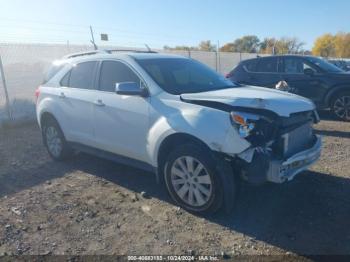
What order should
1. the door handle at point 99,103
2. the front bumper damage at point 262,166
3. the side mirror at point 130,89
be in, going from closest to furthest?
the front bumper damage at point 262,166 → the side mirror at point 130,89 → the door handle at point 99,103

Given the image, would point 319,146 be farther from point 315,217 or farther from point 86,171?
point 86,171

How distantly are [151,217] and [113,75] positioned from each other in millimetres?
2079

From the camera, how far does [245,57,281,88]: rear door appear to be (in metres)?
10.0

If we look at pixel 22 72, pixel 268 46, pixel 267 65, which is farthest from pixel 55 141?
pixel 268 46

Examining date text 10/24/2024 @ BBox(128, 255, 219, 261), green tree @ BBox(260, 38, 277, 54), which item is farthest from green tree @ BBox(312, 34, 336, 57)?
date text 10/24/2024 @ BBox(128, 255, 219, 261)

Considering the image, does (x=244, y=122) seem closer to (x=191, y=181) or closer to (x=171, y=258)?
(x=191, y=181)

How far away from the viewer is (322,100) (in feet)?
30.6

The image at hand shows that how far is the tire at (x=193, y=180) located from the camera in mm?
3871

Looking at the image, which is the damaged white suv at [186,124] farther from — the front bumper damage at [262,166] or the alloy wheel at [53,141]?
the alloy wheel at [53,141]

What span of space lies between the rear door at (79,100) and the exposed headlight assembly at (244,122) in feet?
7.68

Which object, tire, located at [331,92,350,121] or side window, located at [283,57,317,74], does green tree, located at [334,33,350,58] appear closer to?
side window, located at [283,57,317,74]

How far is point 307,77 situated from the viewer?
9.48m

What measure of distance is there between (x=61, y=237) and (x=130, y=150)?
1414 mm

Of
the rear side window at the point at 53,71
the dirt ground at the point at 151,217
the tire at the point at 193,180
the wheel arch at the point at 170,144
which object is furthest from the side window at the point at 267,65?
the tire at the point at 193,180
